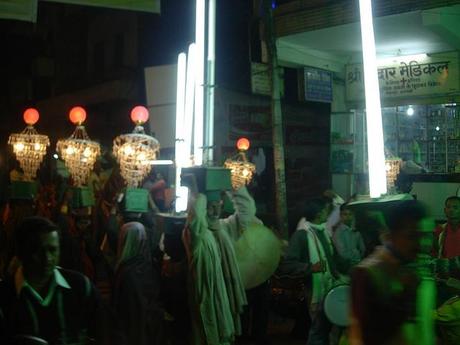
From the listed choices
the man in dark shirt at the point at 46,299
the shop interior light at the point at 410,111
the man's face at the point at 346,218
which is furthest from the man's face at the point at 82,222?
the shop interior light at the point at 410,111

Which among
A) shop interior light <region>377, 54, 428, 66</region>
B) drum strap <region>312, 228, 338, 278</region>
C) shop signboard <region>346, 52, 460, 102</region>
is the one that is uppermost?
shop interior light <region>377, 54, 428, 66</region>

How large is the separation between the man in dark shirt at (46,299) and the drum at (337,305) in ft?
8.44

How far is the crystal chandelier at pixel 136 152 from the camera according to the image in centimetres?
816

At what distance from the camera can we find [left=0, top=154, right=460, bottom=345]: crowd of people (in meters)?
3.00

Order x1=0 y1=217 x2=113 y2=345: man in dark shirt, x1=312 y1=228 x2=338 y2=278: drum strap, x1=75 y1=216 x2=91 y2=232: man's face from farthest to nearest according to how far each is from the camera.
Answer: x1=75 y1=216 x2=91 y2=232: man's face < x1=312 y1=228 x2=338 y2=278: drum strap < x1=0 y1=217 x2=113 y2=345: man in dark shirt

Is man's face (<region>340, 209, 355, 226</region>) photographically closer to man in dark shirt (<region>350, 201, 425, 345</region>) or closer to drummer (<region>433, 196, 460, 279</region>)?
drummer (<region>433, 196, 460, 279</region>)

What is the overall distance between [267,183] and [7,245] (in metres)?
9.72

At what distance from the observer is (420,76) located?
12.4m

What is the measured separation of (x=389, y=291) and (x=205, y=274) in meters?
3.31

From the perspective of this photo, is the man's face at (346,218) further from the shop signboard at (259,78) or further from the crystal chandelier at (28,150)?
the shop signboard at (259,78)

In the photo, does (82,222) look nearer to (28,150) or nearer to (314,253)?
(28,150)

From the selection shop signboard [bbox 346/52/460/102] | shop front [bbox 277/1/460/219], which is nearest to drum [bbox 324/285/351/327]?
shop front [bbox 277/1/460/219]

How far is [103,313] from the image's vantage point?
3.44 m

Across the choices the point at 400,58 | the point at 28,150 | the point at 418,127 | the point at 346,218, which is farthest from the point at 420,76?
the point at 28,150
